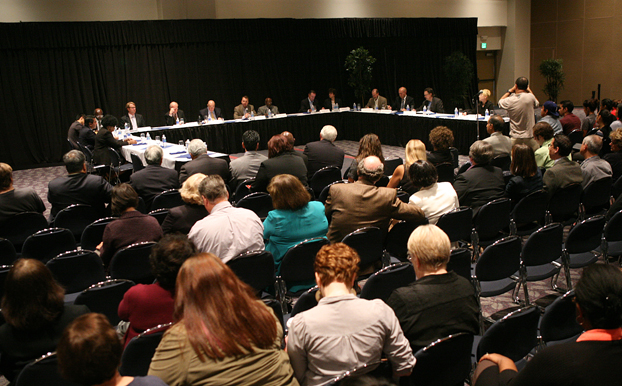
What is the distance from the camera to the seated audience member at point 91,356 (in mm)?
1711

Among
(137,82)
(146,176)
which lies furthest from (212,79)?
(146,176)

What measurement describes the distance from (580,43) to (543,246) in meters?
15.4

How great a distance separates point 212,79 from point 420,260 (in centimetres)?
1183

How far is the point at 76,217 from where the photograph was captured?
16.4 feet

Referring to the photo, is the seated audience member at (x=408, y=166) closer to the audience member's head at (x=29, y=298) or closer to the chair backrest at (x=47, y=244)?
the chair backrest at (x=47, y=244)

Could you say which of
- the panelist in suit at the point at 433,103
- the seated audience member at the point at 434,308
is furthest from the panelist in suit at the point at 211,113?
the seated audience member at the point at 434,308

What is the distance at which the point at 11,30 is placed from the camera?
35.7 ft

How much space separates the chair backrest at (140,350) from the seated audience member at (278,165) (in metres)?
3.33

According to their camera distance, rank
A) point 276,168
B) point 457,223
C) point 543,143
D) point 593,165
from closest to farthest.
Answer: point 457,223 → point 593,165 → point 276,168 → point 543,143

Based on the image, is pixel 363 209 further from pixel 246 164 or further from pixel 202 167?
pixel 246 164

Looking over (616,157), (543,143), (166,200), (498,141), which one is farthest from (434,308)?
(498,141)

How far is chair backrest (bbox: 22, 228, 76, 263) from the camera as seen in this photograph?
13.6 feet

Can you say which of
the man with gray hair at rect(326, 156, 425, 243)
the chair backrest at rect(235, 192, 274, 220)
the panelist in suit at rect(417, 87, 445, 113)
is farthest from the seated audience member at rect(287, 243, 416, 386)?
the panelist in suit at rect(417, 87, 445, 113)

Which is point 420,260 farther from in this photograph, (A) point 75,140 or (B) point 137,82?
Result: (B) point 137,82
